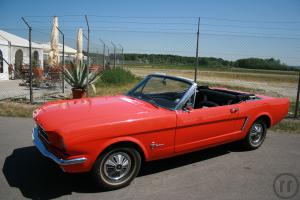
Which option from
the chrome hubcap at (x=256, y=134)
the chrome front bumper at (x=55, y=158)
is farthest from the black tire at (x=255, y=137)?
the chrome front bumper at (x=55, y=158)

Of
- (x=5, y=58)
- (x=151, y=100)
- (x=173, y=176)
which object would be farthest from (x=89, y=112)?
(x=5, y=58)

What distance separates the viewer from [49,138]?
359cm

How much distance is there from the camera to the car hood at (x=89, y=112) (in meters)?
3.66

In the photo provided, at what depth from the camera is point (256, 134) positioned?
5.73 metres

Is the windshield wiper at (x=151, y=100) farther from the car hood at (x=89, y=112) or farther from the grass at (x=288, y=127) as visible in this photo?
the grass at (x=288, y=127)

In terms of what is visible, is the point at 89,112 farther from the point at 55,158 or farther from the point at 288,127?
the point at 288,127

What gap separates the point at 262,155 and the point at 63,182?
3.54 meters

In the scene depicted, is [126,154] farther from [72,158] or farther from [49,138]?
[49,138]

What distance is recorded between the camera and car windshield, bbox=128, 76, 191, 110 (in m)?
4.59

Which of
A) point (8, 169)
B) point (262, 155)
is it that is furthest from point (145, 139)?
point (262, 155)
